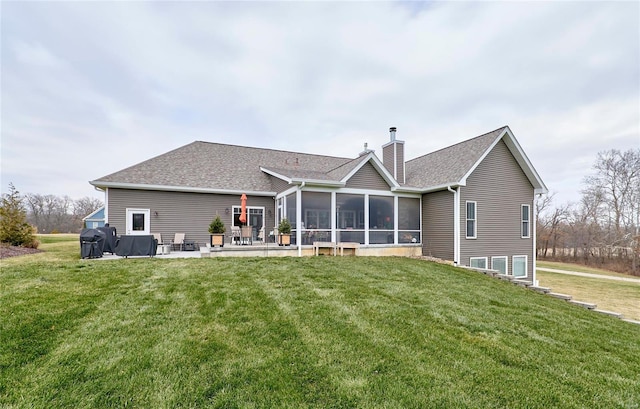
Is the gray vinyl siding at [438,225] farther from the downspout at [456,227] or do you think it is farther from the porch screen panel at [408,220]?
the porch screen panel at [408,220]

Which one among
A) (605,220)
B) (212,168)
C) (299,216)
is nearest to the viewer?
(299,216)

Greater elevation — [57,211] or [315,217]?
[57,211]

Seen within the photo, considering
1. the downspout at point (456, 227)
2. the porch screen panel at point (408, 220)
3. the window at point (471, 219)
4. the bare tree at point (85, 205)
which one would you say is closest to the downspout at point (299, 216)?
the porch screen panel at point (408, 220)

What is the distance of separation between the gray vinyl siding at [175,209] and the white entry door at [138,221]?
0.16m

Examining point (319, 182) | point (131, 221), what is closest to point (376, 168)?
point (319, 182)

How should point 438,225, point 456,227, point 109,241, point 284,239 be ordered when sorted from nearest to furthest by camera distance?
point 109,241 < point 284,239 < point 456,227 < point 438,225

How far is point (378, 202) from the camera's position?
42.6ft

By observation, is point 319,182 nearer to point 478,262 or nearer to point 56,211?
point 478,262

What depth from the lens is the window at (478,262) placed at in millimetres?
12328

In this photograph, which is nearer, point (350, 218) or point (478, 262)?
point (478, 262)

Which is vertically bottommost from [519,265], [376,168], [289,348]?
[519,265]

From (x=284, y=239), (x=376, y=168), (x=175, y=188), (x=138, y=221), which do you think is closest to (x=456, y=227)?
(x=376, y=168)

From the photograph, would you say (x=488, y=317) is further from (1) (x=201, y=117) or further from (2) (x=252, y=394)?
(1) (x=201, y=117)

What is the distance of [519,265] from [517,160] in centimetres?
503
